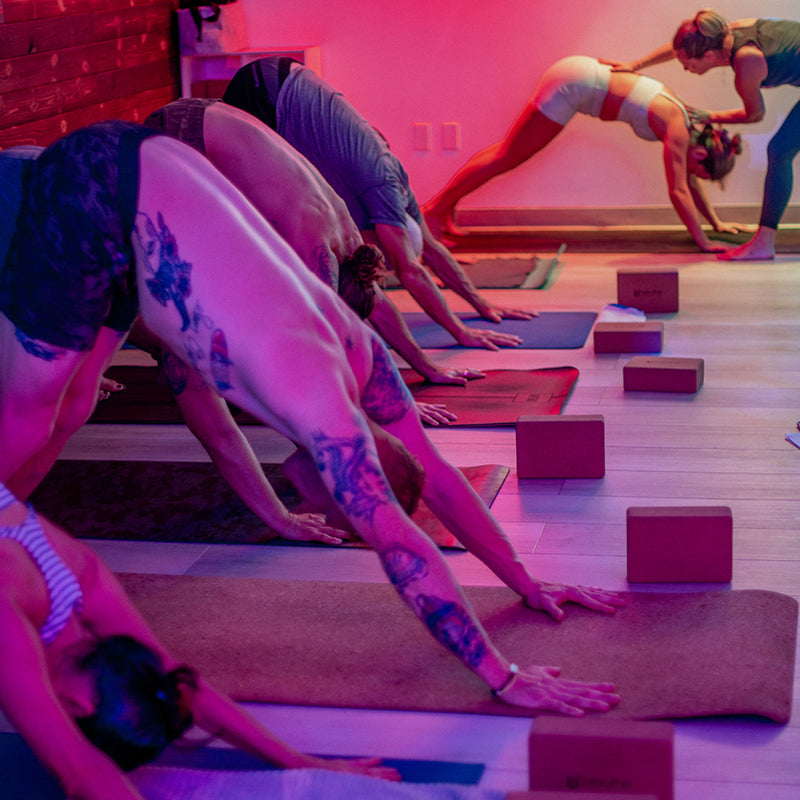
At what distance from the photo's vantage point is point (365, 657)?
89.0 inches

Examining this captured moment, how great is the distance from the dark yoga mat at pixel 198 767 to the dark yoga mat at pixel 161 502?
92cm

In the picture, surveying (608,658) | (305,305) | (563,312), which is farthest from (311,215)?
(563,312)

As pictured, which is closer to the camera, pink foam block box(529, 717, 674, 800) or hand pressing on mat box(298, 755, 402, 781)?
pink foam block box(529, 717, 674, 800)

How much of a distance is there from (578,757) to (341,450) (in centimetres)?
61

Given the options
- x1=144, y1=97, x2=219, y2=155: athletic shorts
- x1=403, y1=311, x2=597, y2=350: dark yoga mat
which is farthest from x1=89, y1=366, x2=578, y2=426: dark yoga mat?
x1=144, y1=97, x2=219, y2=155: athletic shorts

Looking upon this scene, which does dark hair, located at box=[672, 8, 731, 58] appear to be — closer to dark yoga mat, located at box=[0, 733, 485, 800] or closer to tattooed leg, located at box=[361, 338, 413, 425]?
tattooed leg, located at box=[361, 338, 413, 425]

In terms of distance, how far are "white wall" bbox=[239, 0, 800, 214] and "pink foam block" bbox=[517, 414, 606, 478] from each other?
4625 millimetres

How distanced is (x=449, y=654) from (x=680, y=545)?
24.4 inches

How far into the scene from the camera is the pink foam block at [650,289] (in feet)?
17.4

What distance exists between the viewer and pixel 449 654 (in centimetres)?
226

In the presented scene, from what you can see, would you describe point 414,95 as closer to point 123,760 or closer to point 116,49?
point 116,49

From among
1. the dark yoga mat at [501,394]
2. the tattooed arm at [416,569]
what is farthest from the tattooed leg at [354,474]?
the dark yoga mat at [501,394]

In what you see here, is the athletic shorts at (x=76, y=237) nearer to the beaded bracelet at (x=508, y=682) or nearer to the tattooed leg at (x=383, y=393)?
the tattooed leg at (x=383, y=393)

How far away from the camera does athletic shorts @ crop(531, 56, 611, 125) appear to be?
6523mm
